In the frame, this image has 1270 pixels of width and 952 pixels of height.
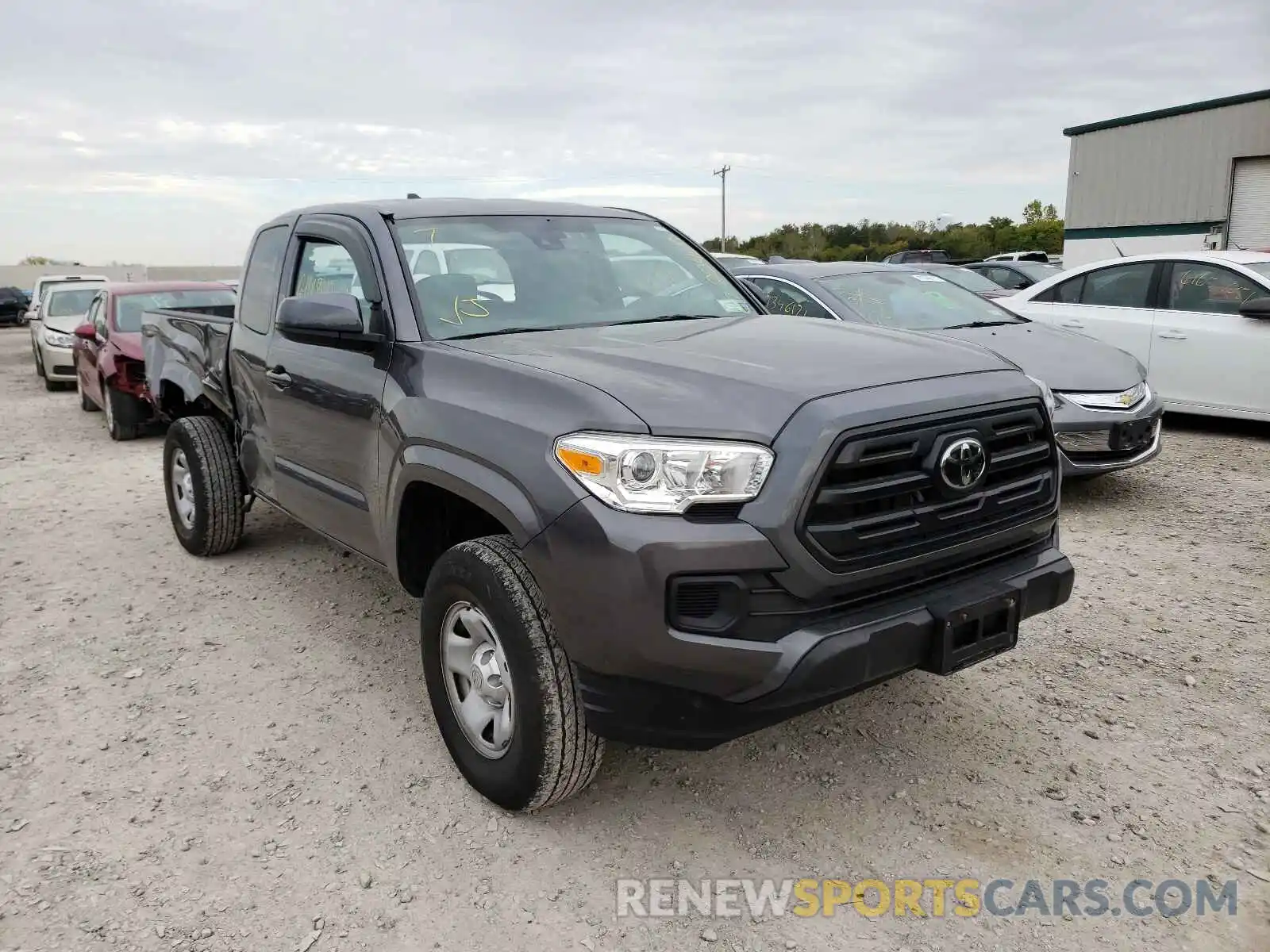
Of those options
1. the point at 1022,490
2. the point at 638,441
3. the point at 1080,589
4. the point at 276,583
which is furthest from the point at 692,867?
the point at 276,583

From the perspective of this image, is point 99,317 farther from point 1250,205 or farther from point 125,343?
point 1250,205

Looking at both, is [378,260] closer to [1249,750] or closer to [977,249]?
[1249,750]

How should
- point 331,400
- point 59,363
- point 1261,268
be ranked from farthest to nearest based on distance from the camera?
point 59,363 → point 1261,268 → point 331,400

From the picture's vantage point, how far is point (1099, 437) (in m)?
5.84

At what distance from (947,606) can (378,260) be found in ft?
7.55

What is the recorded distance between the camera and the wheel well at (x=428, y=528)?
3.15 meters

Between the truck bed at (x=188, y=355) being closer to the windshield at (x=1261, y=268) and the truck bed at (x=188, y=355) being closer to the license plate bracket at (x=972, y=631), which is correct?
the license plate bracket at (x=972, y=631)

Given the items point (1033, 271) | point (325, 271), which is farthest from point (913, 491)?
point (1033, 271)

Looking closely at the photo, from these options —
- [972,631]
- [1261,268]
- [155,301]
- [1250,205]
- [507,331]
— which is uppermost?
[1250,205]

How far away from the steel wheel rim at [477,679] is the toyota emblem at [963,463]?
1311 mm

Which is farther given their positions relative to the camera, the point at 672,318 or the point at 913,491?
the point at 672,318

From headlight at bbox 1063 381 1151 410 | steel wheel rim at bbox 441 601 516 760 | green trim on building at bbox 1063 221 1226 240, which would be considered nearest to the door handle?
steel wheel rim at bbox 441 601 516 760

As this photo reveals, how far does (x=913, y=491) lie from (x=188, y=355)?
4.52m

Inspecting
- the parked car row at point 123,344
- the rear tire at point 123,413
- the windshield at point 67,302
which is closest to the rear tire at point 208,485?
the parked car row at point 123,344
